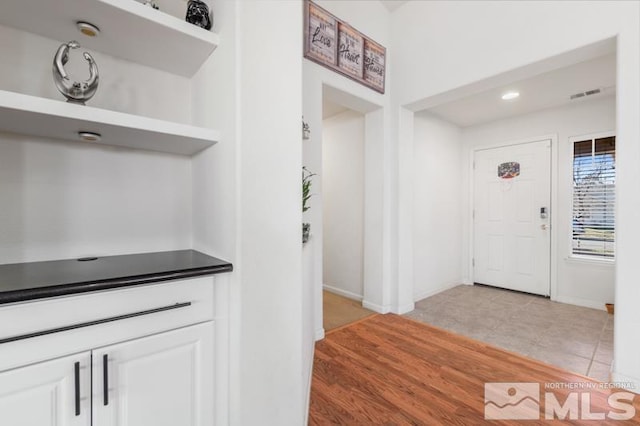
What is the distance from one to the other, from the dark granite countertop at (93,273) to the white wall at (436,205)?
3.08 metres

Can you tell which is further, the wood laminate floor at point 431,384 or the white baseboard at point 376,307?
the white baseboard at point 376,307

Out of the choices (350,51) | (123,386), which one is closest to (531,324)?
(350,51)

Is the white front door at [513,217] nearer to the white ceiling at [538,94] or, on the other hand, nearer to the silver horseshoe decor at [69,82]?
the white ceiling at [538,94]

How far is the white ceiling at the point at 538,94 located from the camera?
107 inches

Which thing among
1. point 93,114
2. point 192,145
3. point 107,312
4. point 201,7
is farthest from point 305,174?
point 107,312

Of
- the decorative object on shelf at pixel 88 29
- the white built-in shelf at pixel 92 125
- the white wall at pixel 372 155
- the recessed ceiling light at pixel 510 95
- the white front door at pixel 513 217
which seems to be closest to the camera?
the white built-in shelf at pixel 92 125

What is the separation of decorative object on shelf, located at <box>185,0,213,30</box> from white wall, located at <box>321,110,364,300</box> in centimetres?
253

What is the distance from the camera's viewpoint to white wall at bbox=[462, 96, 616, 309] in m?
3.37

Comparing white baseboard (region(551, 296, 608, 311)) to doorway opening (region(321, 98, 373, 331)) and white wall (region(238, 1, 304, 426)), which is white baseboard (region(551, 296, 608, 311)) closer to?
doorway opening (region(321, 98, 373, 331))

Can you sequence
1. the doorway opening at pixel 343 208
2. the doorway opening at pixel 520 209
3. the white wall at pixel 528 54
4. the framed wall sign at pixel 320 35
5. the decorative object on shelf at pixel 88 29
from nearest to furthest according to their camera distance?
1. the decorative object on shelf at pixel 88 29
2. the white wall at pixel 528 54
3. the framed wall sign at pixel 320 35
4. the doorway opening at pixel 520 209
5. the doorway opening at pixel 343 208

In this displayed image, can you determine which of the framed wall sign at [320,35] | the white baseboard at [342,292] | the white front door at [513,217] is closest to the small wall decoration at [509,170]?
the white front door at [513,217]

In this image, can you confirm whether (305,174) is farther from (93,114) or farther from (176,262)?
(93,114)

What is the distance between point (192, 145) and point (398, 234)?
2387mm

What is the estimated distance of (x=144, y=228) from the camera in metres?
1.45
